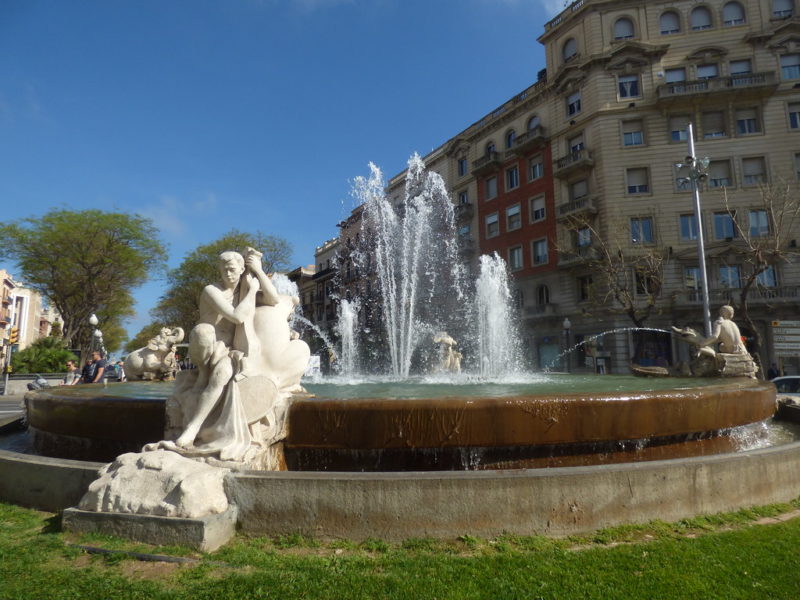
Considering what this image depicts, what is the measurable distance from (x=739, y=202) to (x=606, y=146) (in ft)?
24.5

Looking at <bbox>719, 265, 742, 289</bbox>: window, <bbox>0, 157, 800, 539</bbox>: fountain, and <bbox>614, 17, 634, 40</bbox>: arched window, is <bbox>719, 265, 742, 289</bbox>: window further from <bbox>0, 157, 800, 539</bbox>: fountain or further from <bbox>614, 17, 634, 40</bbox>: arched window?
<bbox>0, 157, 800, 539</bbox>: fountain

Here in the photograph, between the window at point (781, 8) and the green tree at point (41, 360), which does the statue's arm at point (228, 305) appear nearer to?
the green tree at point (41, 360)

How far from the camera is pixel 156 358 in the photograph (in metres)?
10.0

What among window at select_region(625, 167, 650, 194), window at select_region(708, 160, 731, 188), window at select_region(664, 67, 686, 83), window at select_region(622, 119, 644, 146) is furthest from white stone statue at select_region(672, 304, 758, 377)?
window at select_region(664, 67, 686, 83)

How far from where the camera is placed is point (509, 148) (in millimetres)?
33750

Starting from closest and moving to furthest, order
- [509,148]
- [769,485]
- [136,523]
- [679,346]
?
[136,523]
[769,485]
[679,346]
[509,148]

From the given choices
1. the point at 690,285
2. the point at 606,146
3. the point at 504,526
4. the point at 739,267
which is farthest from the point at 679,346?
the point at 504,526

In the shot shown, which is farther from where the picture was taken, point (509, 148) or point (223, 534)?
point (509, 148)

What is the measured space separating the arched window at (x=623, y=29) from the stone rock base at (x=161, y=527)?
33.7 metres

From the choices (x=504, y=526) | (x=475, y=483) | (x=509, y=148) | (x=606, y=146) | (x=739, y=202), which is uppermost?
(x=509, y=148)

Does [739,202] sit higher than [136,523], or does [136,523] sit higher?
[739,202]

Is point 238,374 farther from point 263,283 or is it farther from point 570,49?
point 570,49

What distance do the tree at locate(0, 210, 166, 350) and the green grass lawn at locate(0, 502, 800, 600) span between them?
103ft

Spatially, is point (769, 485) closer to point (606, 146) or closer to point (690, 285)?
point (690, 285)
